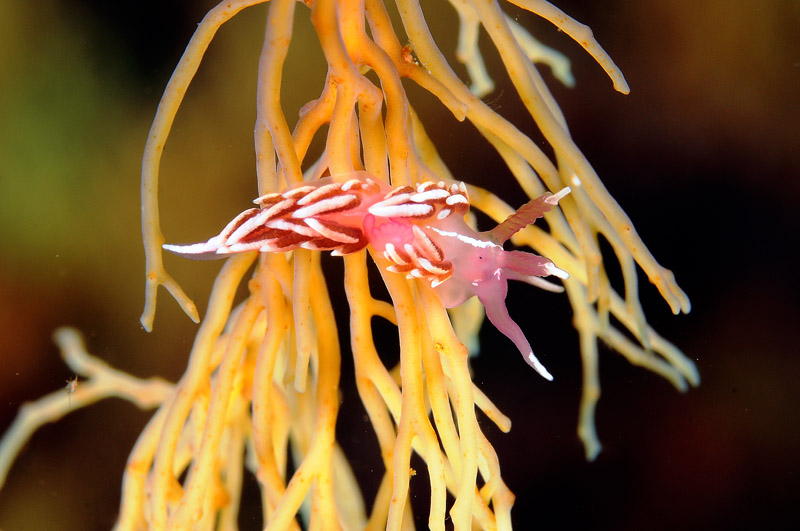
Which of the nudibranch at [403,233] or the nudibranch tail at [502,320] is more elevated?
the nudibranch at [403,233]

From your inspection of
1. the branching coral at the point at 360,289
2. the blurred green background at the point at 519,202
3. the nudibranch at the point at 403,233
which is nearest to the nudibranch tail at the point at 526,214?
the nudibranch at the point at 403,233

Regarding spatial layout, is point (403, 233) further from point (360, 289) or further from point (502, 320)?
point (502, 320)

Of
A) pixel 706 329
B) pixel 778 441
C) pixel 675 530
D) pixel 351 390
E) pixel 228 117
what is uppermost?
pixel 228 117

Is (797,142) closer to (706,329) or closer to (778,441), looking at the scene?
(706,329)

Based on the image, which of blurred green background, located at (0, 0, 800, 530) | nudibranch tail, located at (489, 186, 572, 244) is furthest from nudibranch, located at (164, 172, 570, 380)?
blurred green background, located at (0, 0, 800, 530)

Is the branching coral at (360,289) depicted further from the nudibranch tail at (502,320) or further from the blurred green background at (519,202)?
the blurred green background at (519,202)

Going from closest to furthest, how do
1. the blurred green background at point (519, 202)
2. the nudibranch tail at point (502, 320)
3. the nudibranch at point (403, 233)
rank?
the nudibranch at point (403, 233)
the nudibranch tail at point (502, 320)
the blurred green background at point (519, 202)

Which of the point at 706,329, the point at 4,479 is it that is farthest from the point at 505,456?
the point at 4,479
